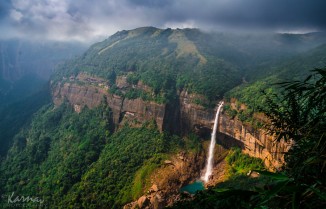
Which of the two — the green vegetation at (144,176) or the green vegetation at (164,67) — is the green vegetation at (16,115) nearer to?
the green vegetation at (164,67)

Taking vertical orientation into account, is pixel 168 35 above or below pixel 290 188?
above

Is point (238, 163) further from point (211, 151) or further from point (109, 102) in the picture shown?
point (109, 102)

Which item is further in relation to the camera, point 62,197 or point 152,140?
point 152,140

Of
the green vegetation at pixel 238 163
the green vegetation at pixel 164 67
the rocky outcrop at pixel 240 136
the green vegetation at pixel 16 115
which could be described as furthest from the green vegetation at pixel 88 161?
the green vegetation at pixel 164 67

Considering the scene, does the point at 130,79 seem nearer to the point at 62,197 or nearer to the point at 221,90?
the point at 221,90

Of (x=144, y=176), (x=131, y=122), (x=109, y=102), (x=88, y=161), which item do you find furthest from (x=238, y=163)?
(x=109, y=102)

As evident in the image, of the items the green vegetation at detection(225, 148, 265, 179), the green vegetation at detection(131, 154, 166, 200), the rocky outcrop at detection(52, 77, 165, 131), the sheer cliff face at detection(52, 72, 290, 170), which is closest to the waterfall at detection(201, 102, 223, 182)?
the sheer cliff face at detection(52, 72, 290, 170)

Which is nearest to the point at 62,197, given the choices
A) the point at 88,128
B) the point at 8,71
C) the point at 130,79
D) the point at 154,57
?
the point at 88,128

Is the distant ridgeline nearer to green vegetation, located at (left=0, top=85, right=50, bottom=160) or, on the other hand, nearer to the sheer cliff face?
the sheer cliff face
